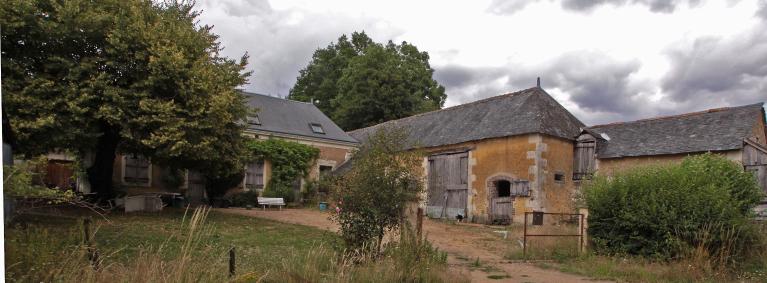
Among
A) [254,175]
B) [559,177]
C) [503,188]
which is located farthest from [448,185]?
[254,175]

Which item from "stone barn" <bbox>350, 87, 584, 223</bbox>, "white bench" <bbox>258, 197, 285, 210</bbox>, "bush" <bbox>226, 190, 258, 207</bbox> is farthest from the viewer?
"bush" <bbox>226, 190, 258, 207</bbox>

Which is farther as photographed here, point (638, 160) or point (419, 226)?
point (638, 160)

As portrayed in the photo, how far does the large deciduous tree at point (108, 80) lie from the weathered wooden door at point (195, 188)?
26.0 ft

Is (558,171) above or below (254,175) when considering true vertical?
above

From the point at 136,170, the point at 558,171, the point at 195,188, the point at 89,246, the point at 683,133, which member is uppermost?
the point at 683,133

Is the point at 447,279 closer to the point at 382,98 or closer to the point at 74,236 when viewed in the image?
the point at 74,236

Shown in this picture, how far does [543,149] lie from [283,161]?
11.5 meters

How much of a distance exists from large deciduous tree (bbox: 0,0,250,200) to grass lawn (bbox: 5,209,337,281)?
2.06 metres

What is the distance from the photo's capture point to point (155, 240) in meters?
9.69

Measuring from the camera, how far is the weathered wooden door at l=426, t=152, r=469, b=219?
1998 cm

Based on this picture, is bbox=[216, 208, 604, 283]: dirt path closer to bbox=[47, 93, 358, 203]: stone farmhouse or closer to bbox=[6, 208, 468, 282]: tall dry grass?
bbox=[6, 208, 468, 282]: tall dry grass

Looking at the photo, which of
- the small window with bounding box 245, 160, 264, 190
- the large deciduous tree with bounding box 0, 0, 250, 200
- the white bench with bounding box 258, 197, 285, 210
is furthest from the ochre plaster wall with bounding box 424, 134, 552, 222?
the large deciduous tree with bounding box 0, 0, 250, 200

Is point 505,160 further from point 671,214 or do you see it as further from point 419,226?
point 419,226

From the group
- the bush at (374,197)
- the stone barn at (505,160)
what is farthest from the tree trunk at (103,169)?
the bush at (374,197)
